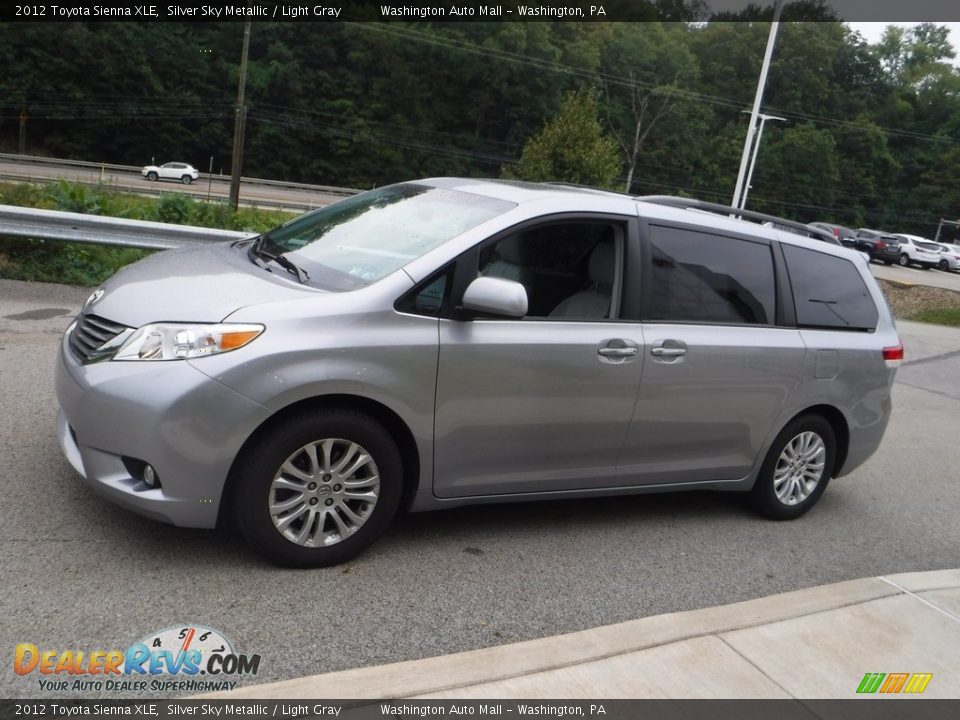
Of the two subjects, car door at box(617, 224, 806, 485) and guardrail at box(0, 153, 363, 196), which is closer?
car door at box(617, 224, 806, 485)

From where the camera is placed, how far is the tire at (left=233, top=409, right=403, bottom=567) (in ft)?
12.1

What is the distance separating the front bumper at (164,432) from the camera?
11.6ft

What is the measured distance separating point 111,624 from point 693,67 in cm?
8514

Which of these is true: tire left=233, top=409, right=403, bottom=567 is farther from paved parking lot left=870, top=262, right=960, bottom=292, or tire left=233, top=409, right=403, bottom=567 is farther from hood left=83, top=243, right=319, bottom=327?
Answer: paved parking lot left=870, top=262, right=960, bottom=292

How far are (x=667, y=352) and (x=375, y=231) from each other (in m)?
1.66

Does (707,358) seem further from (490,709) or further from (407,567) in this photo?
(490,709)

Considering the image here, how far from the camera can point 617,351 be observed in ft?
14.8

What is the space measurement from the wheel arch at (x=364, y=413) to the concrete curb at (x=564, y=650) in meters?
0.95

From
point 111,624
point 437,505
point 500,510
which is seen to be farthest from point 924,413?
point 111,624

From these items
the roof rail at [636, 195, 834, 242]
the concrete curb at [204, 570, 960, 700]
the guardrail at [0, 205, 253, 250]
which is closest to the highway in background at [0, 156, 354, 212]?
the guardrail at [0, 205, 253, 250]

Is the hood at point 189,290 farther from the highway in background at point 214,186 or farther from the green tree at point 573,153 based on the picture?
the highway in background at point 214,186

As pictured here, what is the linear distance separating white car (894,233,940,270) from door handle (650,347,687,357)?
153 ft

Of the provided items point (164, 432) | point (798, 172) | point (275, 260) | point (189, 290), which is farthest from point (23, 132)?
point (798, 172)

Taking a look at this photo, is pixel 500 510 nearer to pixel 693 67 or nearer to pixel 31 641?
pixel 31 641
